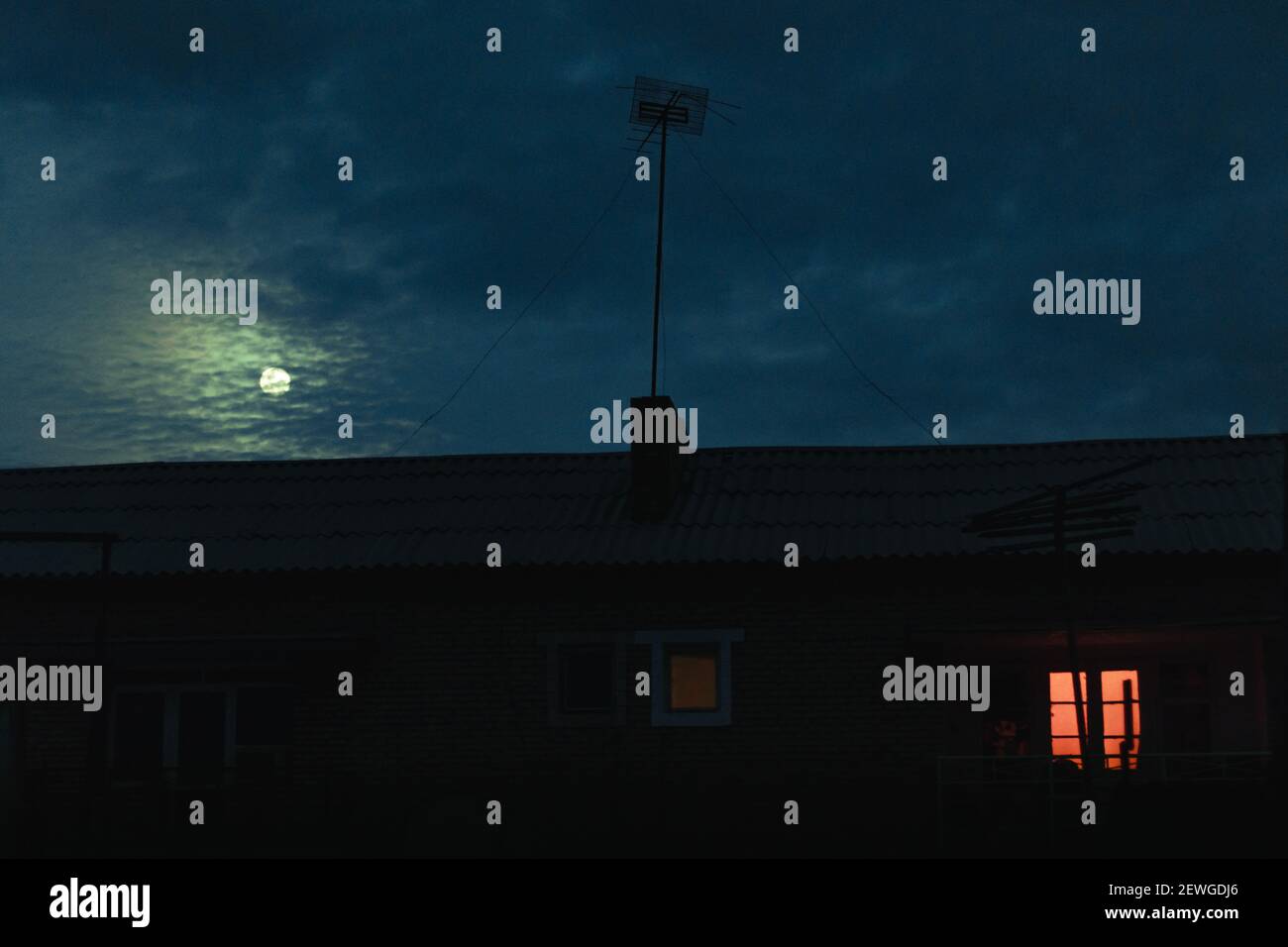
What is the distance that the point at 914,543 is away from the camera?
17.8 metres

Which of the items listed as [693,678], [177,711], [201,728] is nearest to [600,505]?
[693,678]

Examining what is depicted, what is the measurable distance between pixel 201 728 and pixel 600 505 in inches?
247

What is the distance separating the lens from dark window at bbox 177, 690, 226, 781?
60.7 ft

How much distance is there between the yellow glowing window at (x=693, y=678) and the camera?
1788 cm

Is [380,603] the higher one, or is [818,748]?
[380,603]

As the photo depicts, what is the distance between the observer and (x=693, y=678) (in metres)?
18.0

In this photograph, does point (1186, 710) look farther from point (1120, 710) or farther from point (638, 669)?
point (638, 669)

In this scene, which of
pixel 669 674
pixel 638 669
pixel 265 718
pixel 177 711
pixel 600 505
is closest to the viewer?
pixel 638 669

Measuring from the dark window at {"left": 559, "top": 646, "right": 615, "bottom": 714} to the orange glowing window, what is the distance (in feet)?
19.9

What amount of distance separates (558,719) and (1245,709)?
29.2 ft

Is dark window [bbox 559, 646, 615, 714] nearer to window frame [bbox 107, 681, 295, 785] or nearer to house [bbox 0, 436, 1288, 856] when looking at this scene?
house [bbox 0, 436, 1288, 856]
